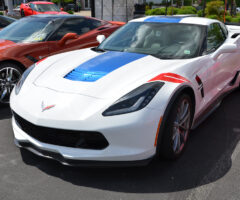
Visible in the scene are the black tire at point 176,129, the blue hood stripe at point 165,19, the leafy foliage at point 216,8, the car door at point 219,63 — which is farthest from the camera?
the leafy foliage at point 216,8

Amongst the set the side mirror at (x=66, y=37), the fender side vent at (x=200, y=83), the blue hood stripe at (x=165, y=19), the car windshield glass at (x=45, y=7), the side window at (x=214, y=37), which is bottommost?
the car windshield glass at (x=45, y=7)

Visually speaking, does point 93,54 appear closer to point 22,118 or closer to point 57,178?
point 22,118

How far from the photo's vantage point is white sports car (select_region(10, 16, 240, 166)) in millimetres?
2516

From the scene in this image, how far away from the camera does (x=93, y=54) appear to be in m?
3.69

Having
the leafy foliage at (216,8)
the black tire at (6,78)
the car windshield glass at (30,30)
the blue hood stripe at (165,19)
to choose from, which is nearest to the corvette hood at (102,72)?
the blue hood stripe at (165,19)

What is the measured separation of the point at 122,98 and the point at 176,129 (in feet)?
Answer: 2.28

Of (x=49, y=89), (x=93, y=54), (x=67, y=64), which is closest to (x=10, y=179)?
(x=49, y=89)

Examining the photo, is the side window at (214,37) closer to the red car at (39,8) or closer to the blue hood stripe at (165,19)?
the blue hood stripe at (165,19)

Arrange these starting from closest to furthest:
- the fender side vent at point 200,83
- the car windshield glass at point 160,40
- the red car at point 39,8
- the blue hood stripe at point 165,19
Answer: the fender side vent at point 200,83 → the car windshield glass at point 160,40 → the blue hood stripe at point 165,19 → the red car at point 39,8

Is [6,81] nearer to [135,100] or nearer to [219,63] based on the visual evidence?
[135,100]

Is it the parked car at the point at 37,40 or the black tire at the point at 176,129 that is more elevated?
the parked car at the point at 37,40

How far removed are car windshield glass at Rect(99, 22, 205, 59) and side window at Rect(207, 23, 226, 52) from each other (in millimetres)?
165

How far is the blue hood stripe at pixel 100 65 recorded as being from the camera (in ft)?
9.90

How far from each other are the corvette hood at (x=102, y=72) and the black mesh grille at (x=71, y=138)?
0.38 meters
